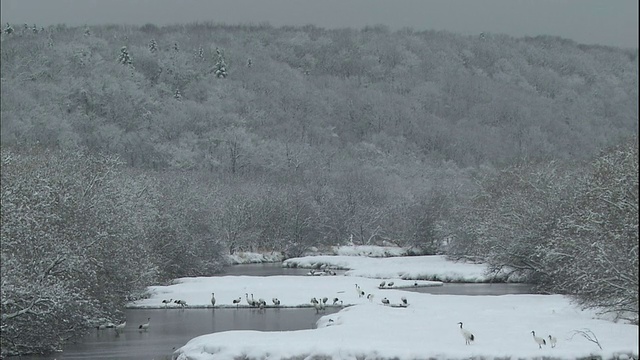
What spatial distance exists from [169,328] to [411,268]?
109 ft

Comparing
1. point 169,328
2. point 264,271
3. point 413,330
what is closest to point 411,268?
point 264,271

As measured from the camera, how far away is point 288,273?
74.9 meters

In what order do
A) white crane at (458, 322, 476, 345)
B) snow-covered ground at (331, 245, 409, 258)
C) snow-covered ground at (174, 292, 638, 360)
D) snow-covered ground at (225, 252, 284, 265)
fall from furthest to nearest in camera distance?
snow-covered ground at (331, 245, 409, 258)
snow-covered ground at (225, 252, 284, 265)
white crane at (458, 322, 476, 345)
snow-covered ground at (174, 292, 638, 360)

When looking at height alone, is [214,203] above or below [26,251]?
above

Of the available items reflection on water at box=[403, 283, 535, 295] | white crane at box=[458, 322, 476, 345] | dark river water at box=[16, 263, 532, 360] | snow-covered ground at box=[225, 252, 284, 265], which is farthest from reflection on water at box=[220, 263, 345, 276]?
white crane at box=[458, 322, 476, 345]

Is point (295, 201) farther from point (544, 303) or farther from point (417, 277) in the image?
point (544, 303)

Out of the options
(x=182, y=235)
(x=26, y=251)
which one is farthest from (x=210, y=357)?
(x=182, y=235)

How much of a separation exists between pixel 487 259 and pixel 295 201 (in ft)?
163

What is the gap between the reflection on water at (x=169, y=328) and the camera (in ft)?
117

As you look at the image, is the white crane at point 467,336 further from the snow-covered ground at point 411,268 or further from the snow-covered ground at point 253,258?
the snow-covered ground at point 253,258

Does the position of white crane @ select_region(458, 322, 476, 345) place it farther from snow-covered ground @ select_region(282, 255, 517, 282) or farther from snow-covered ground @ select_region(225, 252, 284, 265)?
snow-covered ground @ select_region(225, 252, 284, 265)

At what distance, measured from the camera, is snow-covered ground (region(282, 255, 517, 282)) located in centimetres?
6731

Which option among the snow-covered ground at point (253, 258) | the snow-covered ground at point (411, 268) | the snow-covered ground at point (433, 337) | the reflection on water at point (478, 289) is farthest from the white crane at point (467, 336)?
the snow-covered ground at point (253, 258)

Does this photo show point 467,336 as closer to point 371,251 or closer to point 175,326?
point 175,326
